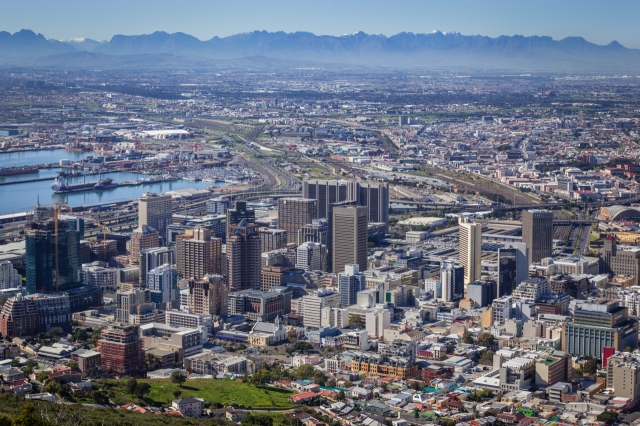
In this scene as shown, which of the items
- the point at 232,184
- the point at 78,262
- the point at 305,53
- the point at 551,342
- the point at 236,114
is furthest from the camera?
the point at 305,53

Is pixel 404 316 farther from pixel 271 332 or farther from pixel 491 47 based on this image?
pixel 491 47

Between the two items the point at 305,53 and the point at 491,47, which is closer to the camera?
the point at 491,47

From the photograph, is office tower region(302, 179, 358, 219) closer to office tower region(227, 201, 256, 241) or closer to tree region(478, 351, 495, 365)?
office tower region(227, 201, 256, 241)

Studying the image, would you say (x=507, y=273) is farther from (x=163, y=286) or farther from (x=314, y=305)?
(x=163, y=286)

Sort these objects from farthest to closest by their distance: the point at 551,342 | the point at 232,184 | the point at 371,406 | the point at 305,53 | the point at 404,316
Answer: the point at 305,53 < the point at 232,184 < the point at 404,316 < the point at 551,342 < the point at 371,406

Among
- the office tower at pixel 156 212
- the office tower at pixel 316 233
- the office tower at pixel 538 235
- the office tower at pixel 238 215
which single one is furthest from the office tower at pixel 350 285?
the office tower at pixel 156 212

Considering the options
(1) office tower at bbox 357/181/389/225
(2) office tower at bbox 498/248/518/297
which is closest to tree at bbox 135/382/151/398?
(2) office tower at bbox 498/248/518/297

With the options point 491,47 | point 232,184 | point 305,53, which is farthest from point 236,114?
point 305,53
